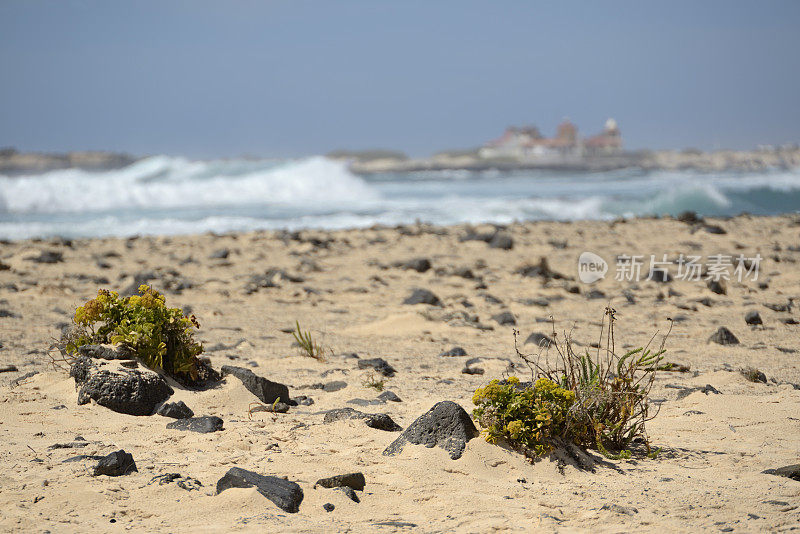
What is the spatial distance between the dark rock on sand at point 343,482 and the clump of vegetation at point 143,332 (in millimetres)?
1772

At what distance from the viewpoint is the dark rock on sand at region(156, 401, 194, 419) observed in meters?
4.48

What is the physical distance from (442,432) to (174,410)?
5.28 feet

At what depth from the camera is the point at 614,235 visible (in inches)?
632

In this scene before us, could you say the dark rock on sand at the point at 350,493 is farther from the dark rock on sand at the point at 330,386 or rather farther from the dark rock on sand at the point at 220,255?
the dark rock on sand at the point at 220,255

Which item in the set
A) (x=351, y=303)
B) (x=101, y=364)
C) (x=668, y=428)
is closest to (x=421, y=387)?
(x=668, y=428)

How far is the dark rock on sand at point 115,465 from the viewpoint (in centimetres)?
357

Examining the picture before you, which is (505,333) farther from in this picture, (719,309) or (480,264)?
(480,264)

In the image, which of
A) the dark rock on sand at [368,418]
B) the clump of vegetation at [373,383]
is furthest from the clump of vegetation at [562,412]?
the clump of vegetation at [373,383]

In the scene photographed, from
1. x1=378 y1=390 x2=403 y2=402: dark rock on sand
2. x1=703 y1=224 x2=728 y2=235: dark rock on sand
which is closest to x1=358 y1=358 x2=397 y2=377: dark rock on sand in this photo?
x1=378 y1=390 x2=403 y2=402: dark rock on sand

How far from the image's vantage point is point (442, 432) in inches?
158

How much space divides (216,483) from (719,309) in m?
6.72

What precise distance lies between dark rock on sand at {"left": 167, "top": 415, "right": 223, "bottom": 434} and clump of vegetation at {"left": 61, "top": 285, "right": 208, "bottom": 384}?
0.65 meters

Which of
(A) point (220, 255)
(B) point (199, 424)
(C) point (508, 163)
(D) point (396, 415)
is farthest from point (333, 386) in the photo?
(C) point (508, 163)

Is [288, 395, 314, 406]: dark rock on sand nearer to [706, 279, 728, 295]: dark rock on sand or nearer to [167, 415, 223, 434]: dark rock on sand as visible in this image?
[167, 415, 223, 434]: dark rock on sand
